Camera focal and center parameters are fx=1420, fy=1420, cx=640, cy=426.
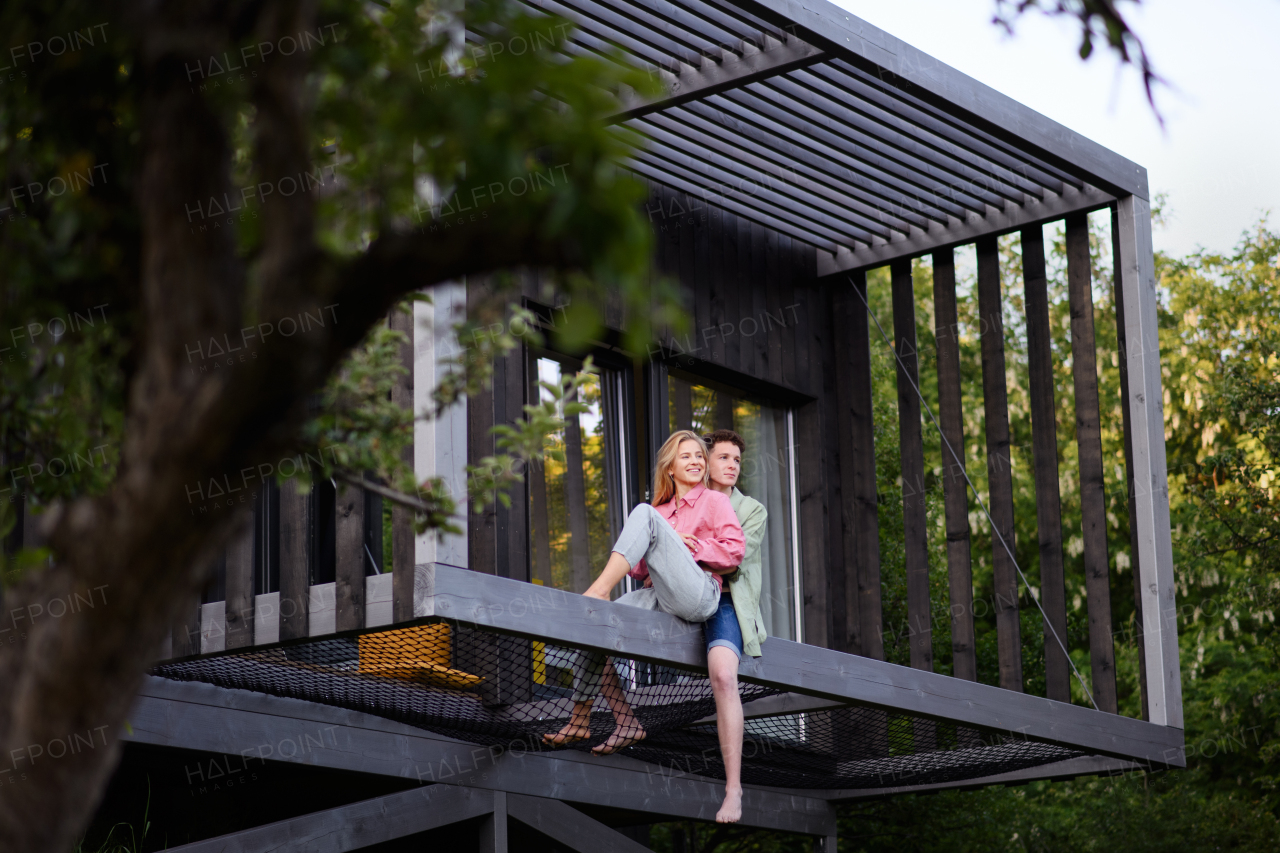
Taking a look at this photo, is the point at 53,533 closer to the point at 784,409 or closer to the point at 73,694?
the point at 73,694

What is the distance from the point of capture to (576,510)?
7383 millimetres

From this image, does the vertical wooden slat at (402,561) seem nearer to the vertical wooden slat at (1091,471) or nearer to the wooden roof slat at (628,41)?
the wooden roof slat at (628,41)

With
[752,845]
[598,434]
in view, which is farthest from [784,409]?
[752,845]

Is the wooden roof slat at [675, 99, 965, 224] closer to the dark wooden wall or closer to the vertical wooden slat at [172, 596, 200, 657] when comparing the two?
the dark wooden wall

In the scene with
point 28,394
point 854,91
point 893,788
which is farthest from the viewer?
point 893,788

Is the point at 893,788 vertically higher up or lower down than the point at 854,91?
lower down

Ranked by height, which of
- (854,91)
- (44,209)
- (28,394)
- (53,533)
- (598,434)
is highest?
(854,91)

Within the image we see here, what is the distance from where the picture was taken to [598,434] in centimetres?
763

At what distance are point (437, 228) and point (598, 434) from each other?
592 centimetres

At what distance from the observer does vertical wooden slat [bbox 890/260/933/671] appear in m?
8.08

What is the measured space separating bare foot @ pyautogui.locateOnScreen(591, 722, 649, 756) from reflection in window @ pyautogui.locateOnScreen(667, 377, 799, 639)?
3.19 metres

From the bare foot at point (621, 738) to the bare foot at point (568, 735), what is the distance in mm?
78

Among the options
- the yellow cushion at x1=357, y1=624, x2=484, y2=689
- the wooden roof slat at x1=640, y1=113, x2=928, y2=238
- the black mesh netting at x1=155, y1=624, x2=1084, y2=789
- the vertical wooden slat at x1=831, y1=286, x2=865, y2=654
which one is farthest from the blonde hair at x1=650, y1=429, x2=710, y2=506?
the vertical wooden slat at x1=831, y1=286, x2=865, y2=654

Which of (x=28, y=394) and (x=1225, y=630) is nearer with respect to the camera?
(x=28, y=394)
